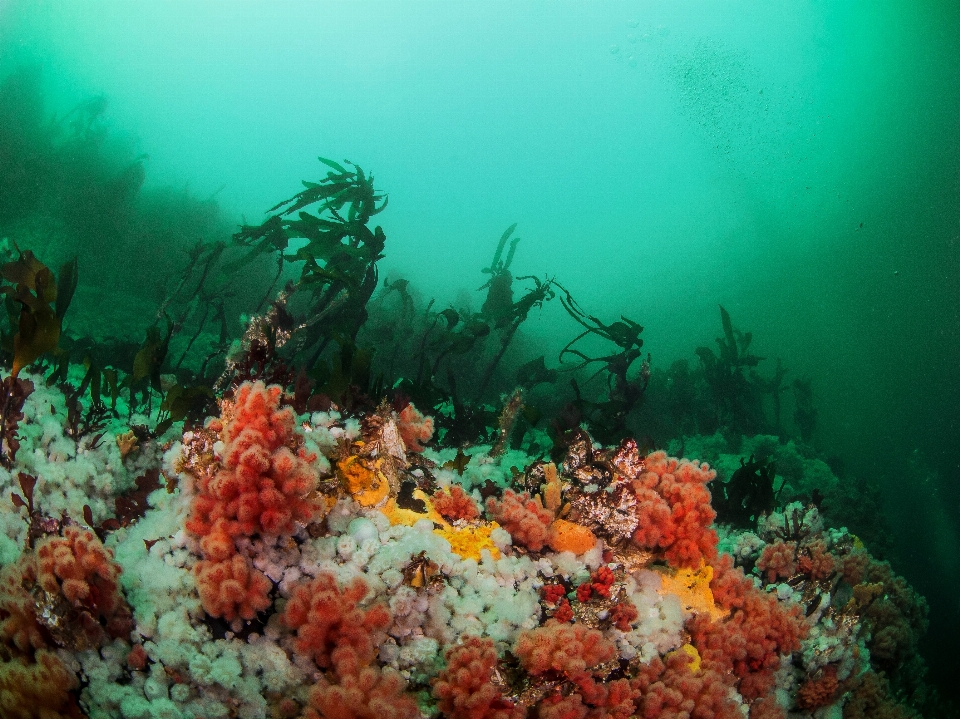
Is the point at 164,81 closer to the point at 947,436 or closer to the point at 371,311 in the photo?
the point at 371,311

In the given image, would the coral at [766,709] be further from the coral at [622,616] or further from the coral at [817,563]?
the coral at [817,563]

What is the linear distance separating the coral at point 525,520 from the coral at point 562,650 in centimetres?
70

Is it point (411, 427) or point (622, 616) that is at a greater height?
point (411, 427)

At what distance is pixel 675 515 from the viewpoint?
12.0 ft

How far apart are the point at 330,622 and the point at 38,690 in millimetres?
1286

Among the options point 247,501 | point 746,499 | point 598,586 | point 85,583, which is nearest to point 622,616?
point 598,586

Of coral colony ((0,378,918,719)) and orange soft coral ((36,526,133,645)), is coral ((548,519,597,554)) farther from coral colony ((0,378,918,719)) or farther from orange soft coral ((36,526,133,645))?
orange soft coral ((36,526,133,645))

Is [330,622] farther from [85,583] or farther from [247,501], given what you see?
[85,583]

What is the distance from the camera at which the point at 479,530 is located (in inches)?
135

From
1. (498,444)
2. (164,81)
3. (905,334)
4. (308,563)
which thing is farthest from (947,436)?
(164,81)

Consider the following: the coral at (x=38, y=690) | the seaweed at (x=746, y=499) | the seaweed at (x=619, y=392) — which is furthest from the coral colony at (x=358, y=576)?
the seaweed at (x=619, y=392)

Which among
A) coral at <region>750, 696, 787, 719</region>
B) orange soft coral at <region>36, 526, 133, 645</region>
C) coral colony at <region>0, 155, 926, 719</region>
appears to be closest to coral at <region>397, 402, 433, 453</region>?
coral colony at <region>0, 155, 926, 719</region>

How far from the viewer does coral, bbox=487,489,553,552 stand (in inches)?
133

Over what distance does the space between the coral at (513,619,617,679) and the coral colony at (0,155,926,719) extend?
0.01 metres
